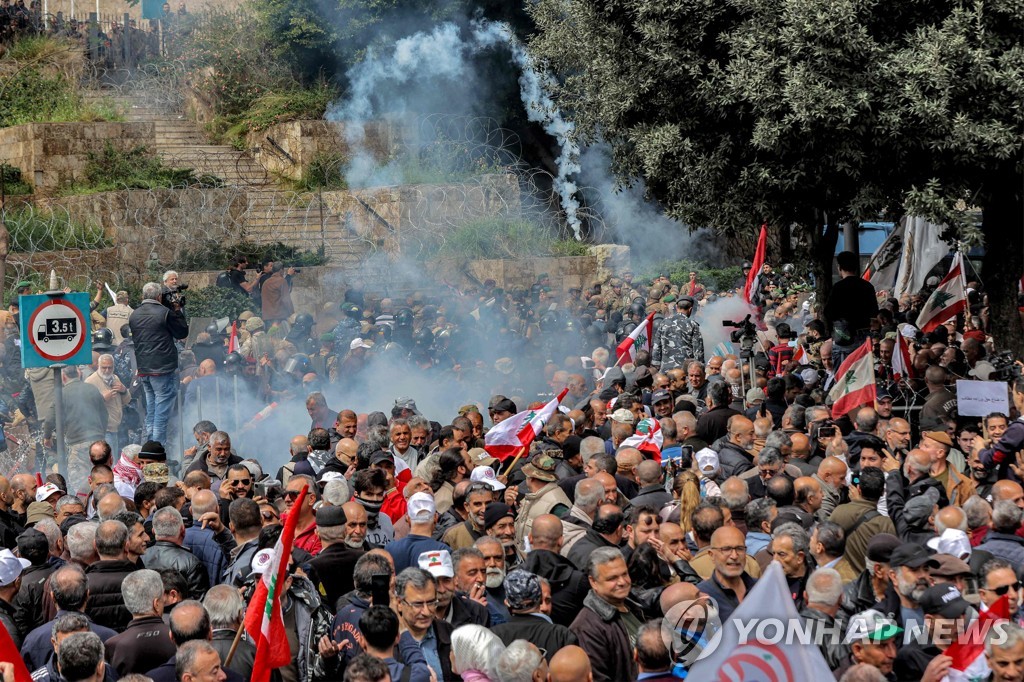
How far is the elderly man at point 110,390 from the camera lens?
15312 mm

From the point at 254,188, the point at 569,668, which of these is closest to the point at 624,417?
the point at 569,668

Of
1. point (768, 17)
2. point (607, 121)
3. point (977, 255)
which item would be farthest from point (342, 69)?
point (768, 17)

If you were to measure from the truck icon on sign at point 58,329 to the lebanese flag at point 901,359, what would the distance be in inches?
307

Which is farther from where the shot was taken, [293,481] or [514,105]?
[514,105]

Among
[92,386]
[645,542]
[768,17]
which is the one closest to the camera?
[645,542]

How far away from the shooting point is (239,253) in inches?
1000

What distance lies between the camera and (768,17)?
12.9 m

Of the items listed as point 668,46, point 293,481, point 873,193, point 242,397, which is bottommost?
point 242,397

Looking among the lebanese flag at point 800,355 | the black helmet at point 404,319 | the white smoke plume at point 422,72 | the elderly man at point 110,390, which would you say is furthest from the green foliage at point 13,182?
the lebanese flag at point 800,355

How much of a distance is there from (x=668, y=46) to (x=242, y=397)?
701 cm

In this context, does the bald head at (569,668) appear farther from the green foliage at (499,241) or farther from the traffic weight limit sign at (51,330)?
the green foliage at (499,241)

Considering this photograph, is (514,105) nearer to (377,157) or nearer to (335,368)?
(377,157)

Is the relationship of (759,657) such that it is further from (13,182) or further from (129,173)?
(13,182)

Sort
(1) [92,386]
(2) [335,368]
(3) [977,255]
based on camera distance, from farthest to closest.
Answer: (3) [977,255] → (2) [335,368] → (1) [92,386]
